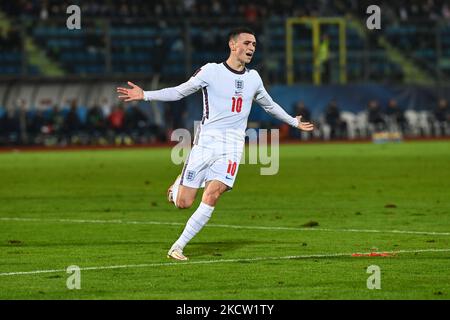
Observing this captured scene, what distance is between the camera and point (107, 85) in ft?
176

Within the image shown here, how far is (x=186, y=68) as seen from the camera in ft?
179

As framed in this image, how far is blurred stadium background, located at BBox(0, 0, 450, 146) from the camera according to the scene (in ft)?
174

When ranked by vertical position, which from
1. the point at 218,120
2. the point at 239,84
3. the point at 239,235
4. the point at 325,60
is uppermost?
the point at 325,60

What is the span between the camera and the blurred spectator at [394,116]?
55.7 meters

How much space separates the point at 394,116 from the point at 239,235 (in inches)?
1579

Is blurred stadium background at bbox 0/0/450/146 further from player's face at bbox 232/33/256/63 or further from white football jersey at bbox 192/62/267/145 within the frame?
player's face at bbox 232/33/256/63

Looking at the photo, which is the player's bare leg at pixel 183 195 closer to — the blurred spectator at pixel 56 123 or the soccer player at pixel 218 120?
the soccer player at pixel 218 120

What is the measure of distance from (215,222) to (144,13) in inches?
1676

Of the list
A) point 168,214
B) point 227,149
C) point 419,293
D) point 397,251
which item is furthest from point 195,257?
point 168,214

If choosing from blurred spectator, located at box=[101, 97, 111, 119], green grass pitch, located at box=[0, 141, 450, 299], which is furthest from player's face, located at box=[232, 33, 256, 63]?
blurred spectator, located at box=[101, 97, 111, 119]

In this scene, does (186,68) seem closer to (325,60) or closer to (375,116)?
(325,60)

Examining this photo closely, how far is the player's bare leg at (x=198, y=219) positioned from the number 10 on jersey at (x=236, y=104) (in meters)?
0.91

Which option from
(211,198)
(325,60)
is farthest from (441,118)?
(211,198)

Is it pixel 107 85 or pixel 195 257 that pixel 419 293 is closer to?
pixel 195 257
